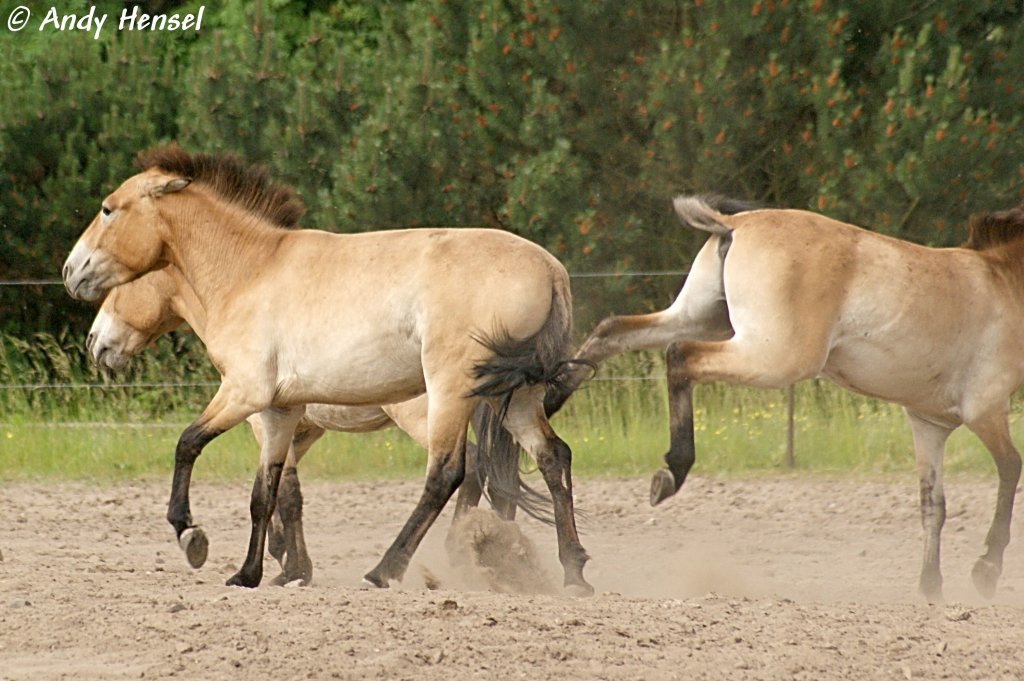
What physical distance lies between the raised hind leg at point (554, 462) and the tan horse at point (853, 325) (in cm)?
13

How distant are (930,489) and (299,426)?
3188 mm

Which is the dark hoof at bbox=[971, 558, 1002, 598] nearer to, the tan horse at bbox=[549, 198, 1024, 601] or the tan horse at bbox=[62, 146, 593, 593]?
the tan horse at bbox=[549, 198, 1024, 601]

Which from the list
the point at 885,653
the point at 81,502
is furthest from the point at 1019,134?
the point at 885,653

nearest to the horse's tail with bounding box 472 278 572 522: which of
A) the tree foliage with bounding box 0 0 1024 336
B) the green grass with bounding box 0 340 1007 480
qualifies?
the green grass with bounding box 0 340 1007 480

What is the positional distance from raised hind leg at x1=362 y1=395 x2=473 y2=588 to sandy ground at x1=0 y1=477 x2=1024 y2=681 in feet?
1.48

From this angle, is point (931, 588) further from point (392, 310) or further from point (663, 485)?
point (392, 310)

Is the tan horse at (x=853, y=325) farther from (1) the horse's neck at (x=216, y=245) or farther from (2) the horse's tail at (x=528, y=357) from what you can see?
(1) the horse's neck at (x=216, y=245)

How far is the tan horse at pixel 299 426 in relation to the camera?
735cm

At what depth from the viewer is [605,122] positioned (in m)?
13.7

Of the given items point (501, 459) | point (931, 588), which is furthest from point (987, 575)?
point (501, 459)

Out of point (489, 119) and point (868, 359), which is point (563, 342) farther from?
point (489, 119)

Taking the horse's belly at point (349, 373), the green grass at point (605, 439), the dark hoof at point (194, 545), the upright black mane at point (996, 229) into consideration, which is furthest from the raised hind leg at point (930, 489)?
the green grass at point (605, 439)

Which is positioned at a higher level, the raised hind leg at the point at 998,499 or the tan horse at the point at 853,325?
the tan horse at the point at 853,325

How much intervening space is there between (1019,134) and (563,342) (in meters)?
7.91
